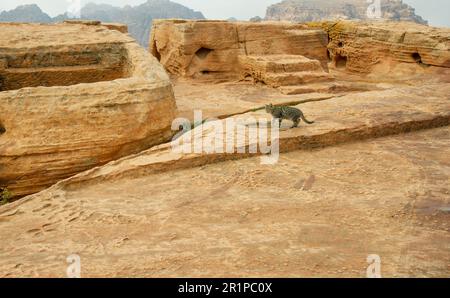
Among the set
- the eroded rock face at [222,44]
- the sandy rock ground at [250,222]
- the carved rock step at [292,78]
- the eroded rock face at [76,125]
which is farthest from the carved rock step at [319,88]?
the sandy rock ground at [250,222]

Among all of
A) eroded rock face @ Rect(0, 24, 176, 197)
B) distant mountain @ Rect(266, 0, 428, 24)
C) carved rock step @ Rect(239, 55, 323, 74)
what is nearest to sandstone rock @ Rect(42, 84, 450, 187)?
eroded rock face @ Rect(0, 24, 176, 197)

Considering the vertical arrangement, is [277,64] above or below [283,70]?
above

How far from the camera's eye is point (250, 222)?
3.63 metres

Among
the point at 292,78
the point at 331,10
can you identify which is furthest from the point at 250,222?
the point at 331,10

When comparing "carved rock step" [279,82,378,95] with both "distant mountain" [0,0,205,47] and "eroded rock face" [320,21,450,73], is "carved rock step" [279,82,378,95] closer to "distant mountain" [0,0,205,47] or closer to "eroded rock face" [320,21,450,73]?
"eroded rock face" [320,21,450,73]

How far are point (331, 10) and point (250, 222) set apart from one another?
50731mm

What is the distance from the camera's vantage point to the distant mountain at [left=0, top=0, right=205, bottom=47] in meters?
52.6

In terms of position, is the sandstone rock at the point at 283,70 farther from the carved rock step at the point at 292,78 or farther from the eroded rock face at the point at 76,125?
the eroded rock face at the point at 76,125

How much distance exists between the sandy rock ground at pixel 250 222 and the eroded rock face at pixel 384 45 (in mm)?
7360

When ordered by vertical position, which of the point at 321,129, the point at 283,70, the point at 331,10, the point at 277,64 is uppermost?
the point at 331,10

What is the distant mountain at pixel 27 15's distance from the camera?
51844 mm

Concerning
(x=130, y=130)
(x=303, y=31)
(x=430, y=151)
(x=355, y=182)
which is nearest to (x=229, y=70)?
(x=303, y=31)

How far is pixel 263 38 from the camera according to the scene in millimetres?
11672

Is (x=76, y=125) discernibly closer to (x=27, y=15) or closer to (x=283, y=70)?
(x=283, y=70)
